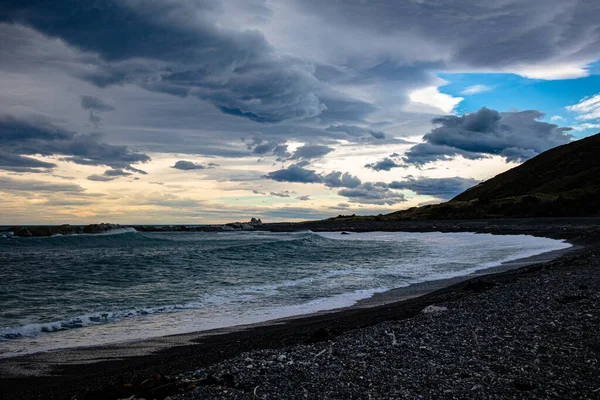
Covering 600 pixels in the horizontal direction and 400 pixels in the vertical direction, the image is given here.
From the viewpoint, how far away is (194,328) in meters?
12.7

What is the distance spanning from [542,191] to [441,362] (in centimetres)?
12867

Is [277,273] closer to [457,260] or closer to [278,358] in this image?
[457,260]

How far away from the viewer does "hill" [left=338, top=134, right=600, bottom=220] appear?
83000 mm

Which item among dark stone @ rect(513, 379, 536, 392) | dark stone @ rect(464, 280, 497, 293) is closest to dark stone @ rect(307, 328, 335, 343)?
dark stone @ rect(513, 379, 536, 392)

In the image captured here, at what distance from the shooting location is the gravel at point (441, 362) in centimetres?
596

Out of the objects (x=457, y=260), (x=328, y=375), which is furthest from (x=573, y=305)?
(x=457, y=260)

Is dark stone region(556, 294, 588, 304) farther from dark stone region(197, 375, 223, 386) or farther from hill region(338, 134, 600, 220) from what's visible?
hill region(338, 134, 600, 220)

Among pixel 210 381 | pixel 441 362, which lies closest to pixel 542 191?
pixel 441 362

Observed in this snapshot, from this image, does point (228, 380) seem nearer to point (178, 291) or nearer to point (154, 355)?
point (154, 355)

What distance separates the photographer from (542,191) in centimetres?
11831

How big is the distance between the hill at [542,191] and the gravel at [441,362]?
81.7 m

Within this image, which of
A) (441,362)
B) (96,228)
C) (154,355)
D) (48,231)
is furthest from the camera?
(96,228)

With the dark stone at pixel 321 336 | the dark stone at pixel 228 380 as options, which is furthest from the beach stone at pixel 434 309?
the dark stone at pixel 228 380

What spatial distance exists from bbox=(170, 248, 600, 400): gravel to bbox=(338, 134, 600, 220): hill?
81741mm
